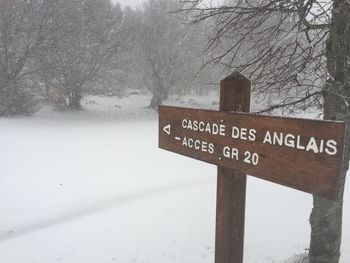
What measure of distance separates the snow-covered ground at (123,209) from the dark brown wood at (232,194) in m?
3.43

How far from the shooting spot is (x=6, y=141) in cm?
1488

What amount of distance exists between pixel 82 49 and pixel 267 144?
76.9 ft

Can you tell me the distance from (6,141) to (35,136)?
1.74 m

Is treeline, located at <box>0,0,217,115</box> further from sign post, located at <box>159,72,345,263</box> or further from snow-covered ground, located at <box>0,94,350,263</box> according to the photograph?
sign post, located at <box>159,72,345,263</box>

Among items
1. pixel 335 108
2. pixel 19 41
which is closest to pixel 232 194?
pixel 335 108

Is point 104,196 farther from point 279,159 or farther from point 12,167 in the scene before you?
point 279,159

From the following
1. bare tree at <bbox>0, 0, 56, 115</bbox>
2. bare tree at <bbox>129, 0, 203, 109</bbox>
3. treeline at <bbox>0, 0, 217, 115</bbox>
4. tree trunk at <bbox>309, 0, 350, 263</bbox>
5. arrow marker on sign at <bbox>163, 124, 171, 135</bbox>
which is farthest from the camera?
bare tree at <bbox>129, 0, 203, 109</bbox>

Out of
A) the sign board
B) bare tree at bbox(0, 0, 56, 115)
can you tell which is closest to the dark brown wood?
the sign board

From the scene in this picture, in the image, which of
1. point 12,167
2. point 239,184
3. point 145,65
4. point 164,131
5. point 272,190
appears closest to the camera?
point 239,184

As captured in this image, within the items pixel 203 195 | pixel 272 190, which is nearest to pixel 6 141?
pixel 203 195

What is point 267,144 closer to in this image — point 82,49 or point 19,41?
point 19,41

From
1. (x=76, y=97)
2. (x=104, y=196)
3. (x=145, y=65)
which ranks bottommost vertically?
(x=104, y=196)

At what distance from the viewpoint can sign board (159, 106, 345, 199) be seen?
186 cm

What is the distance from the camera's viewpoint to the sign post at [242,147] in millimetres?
1884
